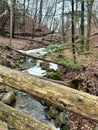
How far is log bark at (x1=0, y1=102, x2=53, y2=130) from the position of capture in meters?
2.91

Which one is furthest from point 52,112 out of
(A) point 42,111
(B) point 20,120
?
(B) point 20,120

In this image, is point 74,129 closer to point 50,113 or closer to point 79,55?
point 50,113

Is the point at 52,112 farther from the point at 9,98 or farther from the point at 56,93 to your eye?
the point at 56,93

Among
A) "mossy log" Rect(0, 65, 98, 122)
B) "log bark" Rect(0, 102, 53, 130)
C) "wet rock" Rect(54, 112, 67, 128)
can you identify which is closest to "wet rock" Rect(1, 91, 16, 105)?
"wet rock" Rect(54, 112, 67, 128)

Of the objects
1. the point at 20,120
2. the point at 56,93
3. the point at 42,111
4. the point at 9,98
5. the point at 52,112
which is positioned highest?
the point at 56,93

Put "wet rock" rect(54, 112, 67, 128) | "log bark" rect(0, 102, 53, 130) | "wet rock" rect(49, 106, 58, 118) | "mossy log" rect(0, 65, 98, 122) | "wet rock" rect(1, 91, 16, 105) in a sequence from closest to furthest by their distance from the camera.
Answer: "mossy log" rect(0, 65, 98, 122) < "log bark" rect(0, 102, 53, 130) < "wet rock" rect(54, 112, 67, 128) < "wet rock" rect(49, 106, 58, 118) < "wet rock" rect(1, 91, 16, 105)

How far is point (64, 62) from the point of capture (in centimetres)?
1287

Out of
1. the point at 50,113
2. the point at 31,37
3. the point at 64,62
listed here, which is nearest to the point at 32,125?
the point at 50,113

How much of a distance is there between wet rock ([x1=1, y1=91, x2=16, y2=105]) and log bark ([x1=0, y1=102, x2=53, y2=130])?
6.72 meters

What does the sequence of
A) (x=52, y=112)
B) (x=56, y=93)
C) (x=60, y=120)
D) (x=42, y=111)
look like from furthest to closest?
(x=42, y=111) → (x=52, y=112) → (x=60, y=120) → (x=56, y=93)

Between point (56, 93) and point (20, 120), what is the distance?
656mm

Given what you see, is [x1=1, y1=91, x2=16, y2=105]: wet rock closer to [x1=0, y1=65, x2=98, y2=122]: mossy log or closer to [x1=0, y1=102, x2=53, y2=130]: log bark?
[x1=0, y1=102, x2=53, y2=130]: log bark

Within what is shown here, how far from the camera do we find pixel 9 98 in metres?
10.1

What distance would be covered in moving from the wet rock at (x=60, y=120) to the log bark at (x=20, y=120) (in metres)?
5.76
